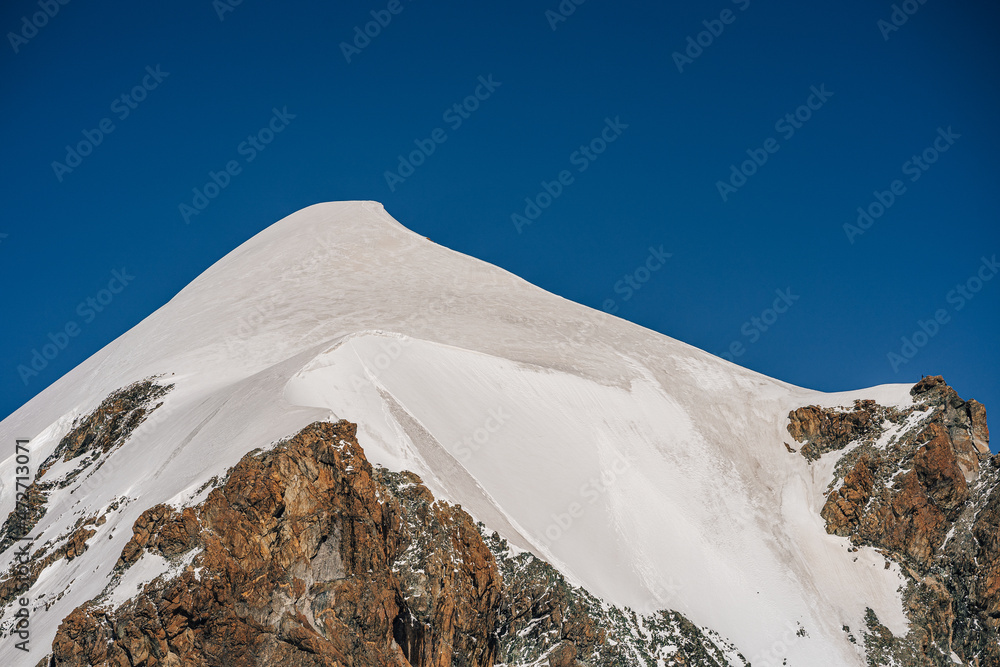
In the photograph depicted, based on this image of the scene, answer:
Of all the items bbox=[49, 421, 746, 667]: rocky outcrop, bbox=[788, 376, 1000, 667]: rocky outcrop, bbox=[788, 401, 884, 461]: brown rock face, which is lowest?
bbox=[788, 376, 1000, 667]: rocky outcrop

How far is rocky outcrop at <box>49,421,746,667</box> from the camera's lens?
77.0ft

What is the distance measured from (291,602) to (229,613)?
6.07 feet

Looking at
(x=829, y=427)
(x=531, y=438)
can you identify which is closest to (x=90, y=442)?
(x=531, y=438)

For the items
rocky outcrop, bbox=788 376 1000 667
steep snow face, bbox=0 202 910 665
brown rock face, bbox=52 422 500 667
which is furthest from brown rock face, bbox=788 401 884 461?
brown rock face, bbox=52 422 500 667

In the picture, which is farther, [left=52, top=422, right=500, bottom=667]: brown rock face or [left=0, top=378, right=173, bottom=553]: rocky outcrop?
[left=0, top=378, right=173, bottom=553]: rocky outcrop

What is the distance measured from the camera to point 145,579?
79.5 feet

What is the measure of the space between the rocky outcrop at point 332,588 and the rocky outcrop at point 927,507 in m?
15.4

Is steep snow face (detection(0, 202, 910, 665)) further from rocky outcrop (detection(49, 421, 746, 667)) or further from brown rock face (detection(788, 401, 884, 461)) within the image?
rocky outcrop (detection(49, 421, 746, 667))

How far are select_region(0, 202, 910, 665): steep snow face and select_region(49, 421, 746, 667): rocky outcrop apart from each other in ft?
4.69

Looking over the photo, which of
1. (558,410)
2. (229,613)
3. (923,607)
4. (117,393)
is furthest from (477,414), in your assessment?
(923,607)

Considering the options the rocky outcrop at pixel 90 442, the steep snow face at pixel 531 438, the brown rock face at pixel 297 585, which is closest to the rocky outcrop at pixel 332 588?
the brown rock face at pixel 297 585

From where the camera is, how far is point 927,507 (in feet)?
126

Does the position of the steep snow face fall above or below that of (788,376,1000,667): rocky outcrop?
above

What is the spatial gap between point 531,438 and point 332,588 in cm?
1502
